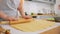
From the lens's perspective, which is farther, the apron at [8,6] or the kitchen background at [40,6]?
the kitchen background at [40,6]

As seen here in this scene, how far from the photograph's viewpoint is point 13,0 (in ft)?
3.31

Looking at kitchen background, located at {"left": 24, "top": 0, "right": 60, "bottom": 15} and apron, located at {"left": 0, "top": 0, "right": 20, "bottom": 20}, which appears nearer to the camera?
apron, located at {"left": 0, "top": 0, "right": 20, "bottom": 20}

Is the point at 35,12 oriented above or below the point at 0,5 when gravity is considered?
below

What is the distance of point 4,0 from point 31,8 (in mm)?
2031

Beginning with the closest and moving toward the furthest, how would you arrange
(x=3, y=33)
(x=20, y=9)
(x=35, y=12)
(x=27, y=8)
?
(x=3, y=33) < (x=20, y=9) < (x=27, y=8) < (x=35, y=12)

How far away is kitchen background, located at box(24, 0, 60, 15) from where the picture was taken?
2.88 m

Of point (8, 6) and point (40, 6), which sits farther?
point (40, 6)

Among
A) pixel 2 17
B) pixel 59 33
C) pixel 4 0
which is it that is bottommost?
pixel 59 33

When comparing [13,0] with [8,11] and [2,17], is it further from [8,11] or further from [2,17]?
[2,17]

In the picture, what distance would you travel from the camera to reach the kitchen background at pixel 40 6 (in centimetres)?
288

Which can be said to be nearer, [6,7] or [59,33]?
[59,33]

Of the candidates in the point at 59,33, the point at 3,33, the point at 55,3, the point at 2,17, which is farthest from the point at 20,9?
the point at 55,3

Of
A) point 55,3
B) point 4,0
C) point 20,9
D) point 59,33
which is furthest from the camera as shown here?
point 55,3

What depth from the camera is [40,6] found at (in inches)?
127
